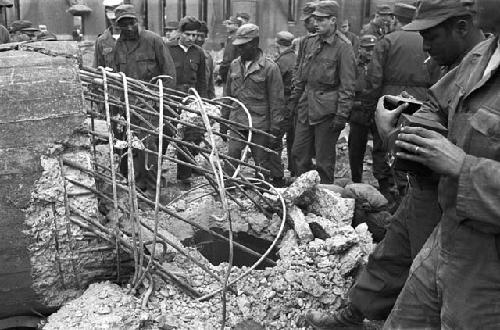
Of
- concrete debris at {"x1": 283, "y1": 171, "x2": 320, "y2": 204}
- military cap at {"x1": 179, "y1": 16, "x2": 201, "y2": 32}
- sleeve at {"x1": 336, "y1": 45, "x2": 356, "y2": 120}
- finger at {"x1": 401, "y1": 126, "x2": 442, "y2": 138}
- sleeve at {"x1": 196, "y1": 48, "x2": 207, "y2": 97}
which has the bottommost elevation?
concrete debris at {"x1": 283, "y1": 171, "x2": 320, "y2": 204}

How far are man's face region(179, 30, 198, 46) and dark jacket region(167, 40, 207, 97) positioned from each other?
0.25 ft

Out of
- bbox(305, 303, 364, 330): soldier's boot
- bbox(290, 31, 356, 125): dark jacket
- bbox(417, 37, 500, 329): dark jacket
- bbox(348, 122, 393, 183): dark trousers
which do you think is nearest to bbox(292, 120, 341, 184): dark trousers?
bbox(290, 31, 356, 125): dark jacket

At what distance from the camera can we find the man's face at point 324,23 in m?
6.36

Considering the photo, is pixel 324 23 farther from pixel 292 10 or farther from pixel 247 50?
pixel 292 10

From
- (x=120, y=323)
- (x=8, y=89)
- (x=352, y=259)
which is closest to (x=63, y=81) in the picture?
(x=8, y=89)

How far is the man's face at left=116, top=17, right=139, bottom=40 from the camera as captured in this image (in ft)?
22.3

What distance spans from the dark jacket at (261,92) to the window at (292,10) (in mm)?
10957

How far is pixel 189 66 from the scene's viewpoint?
838cm

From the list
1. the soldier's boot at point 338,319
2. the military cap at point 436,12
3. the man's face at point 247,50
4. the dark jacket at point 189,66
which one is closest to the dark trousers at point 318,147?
the man's face at point 247,50

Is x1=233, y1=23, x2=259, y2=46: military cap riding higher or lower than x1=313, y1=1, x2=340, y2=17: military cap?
lower

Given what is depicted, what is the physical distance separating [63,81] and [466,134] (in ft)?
7.76

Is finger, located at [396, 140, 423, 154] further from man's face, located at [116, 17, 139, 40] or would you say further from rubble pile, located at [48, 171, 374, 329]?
man's face, located at [116, 17, 139, 40]

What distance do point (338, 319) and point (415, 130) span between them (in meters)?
1.82

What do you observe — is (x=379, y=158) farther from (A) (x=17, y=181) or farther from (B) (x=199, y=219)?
(A) (x=17, y=181)
